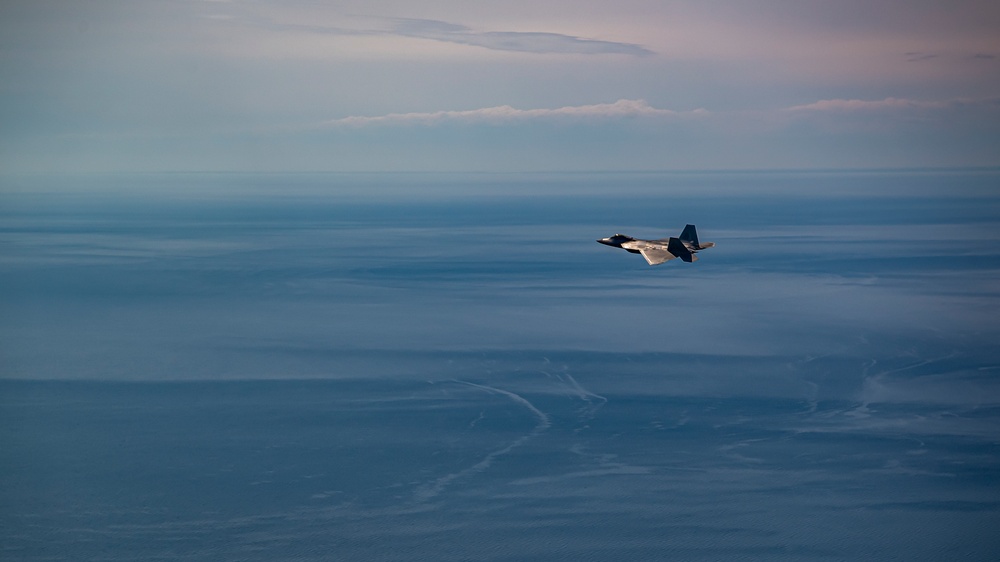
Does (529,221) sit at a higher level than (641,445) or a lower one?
higher

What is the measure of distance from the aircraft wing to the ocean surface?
1507cm

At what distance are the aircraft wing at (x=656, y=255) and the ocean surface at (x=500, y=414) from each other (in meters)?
15.1

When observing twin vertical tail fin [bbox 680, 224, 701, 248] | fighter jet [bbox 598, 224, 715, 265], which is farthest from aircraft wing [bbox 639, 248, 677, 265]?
twin vertical tail fin [bbox 680, 224, 701, 248]

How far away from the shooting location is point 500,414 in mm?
53969

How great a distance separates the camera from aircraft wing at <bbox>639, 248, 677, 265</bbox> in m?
31.0

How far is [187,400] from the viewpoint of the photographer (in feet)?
186

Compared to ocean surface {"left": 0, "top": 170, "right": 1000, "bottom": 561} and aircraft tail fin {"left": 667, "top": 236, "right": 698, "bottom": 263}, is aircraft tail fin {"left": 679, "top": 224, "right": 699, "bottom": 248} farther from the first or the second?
ocean surface {"left": 0, "top": 170, "right": 1000, "bottom": 561}

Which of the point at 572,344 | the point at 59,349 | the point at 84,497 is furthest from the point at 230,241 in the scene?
the point at 84,497

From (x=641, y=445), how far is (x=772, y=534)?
10147 mm

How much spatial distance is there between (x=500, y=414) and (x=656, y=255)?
24897mm

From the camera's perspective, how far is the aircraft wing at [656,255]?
3102 cm

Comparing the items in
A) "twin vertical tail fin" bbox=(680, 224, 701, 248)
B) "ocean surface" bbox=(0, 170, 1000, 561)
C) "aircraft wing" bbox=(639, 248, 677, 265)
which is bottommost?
"ocean surface" bbox=(0, 170, 1000, 561)

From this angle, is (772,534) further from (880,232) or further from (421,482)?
(880,232)

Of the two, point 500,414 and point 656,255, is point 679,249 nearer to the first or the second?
point 656,255
